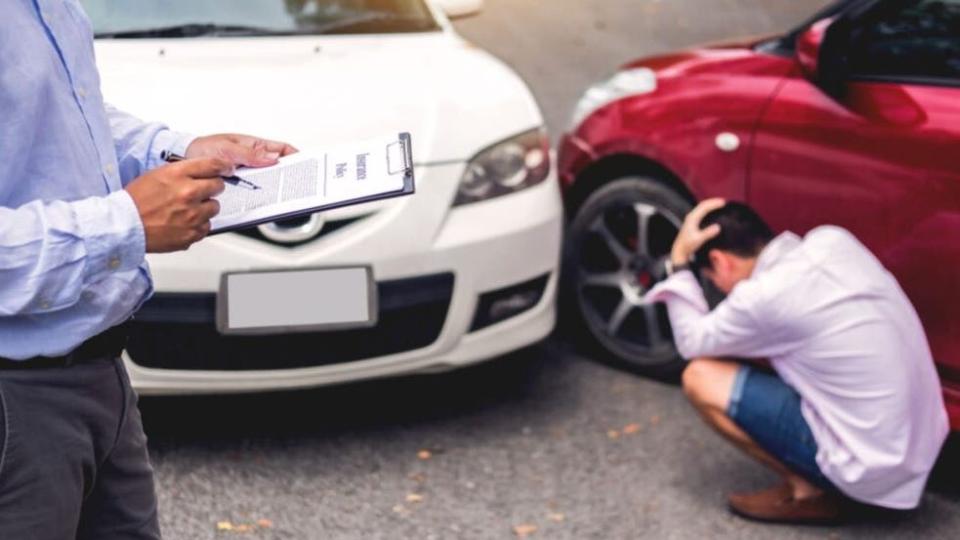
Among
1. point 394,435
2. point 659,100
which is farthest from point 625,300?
point 394,435

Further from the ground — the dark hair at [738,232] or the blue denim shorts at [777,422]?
the dark hair at [738,232]

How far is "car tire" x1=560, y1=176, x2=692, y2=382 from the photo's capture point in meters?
4.68

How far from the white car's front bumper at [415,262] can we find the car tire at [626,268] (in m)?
0.61

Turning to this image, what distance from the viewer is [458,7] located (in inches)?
200

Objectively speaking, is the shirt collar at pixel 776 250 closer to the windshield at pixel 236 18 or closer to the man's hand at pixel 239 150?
the windshield at pixel 236 18

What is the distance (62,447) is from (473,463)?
7.56 ft

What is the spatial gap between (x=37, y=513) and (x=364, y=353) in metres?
2.03

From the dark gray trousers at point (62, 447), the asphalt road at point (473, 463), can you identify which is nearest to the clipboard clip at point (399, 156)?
the dark gray trousers at point (62, 447)

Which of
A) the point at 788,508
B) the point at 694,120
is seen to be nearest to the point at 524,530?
the point at 788,508

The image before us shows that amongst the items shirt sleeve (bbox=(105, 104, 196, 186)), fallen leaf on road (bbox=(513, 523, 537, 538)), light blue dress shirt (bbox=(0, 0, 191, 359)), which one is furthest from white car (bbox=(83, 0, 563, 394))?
light blue dress shirt (bbox=(0, 0, 191, 359))

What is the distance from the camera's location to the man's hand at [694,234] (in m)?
3.86

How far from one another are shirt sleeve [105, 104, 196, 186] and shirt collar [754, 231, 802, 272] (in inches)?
76.5

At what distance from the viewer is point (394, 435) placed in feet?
13.9

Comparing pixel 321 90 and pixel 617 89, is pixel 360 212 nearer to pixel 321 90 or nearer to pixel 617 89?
pixel 321 90
